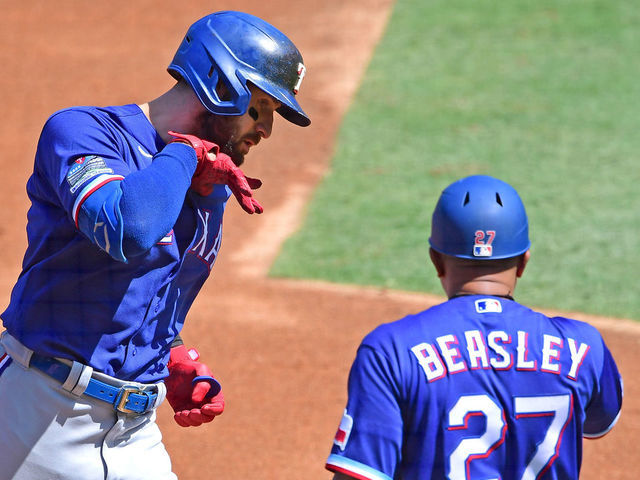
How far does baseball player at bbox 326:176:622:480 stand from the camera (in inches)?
→ 91.4

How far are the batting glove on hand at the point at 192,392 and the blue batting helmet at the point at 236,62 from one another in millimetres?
1012

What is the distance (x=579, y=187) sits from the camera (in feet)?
31.3

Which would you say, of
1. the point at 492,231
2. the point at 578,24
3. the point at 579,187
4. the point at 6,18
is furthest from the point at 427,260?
the point at 6,18

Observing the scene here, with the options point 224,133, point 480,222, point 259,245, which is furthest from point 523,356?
point 259,245

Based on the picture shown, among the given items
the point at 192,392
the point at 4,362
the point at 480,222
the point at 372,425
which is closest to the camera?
the point at 372,425

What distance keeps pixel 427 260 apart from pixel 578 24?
7.19 m

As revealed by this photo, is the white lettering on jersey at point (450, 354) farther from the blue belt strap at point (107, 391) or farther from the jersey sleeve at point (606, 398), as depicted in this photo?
the blue belt strap at point (107, 391)

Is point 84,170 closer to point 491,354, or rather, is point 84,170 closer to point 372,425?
point 372,425

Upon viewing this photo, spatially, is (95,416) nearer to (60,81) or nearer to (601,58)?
(60,81)

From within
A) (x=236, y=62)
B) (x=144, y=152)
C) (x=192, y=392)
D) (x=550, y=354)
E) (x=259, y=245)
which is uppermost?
(x=236, y=62)

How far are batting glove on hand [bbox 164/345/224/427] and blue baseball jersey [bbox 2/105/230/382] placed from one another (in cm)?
42

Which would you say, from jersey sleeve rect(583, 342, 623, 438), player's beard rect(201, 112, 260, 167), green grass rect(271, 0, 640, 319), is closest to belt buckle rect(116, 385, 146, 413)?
player's beard rect(201, 112, 260, 167)

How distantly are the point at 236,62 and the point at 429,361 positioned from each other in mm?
1168

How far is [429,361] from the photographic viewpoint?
7.68 feet
